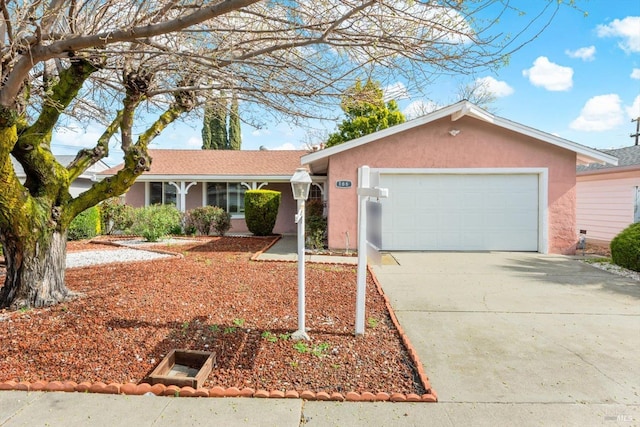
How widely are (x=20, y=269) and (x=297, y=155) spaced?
15498 mm

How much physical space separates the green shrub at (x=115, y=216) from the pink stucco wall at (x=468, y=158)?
9.21 meters

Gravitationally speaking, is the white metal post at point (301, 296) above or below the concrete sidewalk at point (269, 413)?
above

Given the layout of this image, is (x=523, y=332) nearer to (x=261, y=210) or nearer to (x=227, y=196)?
(x=261, y=210)

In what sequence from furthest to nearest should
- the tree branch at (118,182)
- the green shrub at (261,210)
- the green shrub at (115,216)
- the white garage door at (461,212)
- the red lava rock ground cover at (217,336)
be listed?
the green shrub at (115,216), the green shrub at (261,210), the white garage door at (461,212), the tree branch at (118,182), the red lava rock ground cover at (217,336)

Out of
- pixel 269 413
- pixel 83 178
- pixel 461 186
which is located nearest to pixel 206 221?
pixel 461 186

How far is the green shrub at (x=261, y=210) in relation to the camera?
48.1ft

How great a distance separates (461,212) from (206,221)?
9502 millimetres

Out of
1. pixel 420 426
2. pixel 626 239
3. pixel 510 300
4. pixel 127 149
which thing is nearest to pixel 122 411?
pixel 420 426

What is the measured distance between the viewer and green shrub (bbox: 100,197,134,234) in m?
15.0

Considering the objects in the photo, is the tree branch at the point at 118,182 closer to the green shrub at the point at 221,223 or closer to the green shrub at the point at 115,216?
the green shrub at the point at 221,223

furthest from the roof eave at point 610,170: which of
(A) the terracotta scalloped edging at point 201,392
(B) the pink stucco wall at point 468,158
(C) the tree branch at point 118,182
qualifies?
(C) the tree branch at point 118,182

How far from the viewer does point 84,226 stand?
44.3 feet

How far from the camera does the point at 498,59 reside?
3721mm

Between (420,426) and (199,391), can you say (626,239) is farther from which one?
(199,391)
